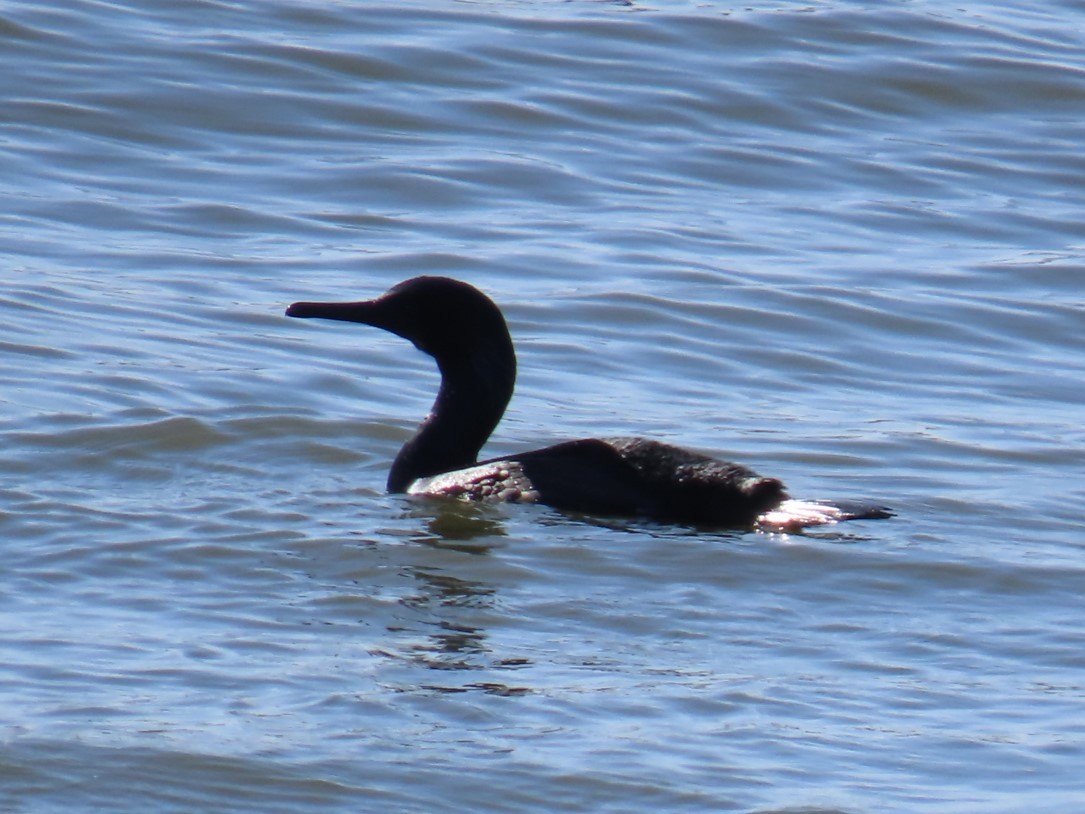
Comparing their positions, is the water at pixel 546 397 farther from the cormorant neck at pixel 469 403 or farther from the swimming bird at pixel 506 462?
the cormorant neck at pixel 469 403

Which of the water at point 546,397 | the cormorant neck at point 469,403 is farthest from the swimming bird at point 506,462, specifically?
the water at point 546,397

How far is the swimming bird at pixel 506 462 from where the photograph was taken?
8.02m

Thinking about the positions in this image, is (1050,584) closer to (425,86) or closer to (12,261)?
(12,261)

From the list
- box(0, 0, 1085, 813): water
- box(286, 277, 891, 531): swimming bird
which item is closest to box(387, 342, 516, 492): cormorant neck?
box(286, 277, 891, 531): swimming bird

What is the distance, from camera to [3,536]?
277 inches

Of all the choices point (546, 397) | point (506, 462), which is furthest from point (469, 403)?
point (546, 397)

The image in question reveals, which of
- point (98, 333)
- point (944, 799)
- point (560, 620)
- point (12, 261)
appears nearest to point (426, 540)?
point (560, 620)

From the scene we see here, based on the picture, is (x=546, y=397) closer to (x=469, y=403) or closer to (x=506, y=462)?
(x=469, y=403)

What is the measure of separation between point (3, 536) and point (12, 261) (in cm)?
514

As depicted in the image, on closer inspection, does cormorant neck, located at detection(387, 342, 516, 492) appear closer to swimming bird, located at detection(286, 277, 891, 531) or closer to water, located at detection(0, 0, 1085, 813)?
swimming bird, located at detection(286, 277, 891, 531)

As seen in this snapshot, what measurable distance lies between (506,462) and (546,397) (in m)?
2.20

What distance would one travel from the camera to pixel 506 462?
848 centimetres

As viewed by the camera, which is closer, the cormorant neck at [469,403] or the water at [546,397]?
the water at [546,397]

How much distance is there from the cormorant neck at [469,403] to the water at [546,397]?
42 cm
